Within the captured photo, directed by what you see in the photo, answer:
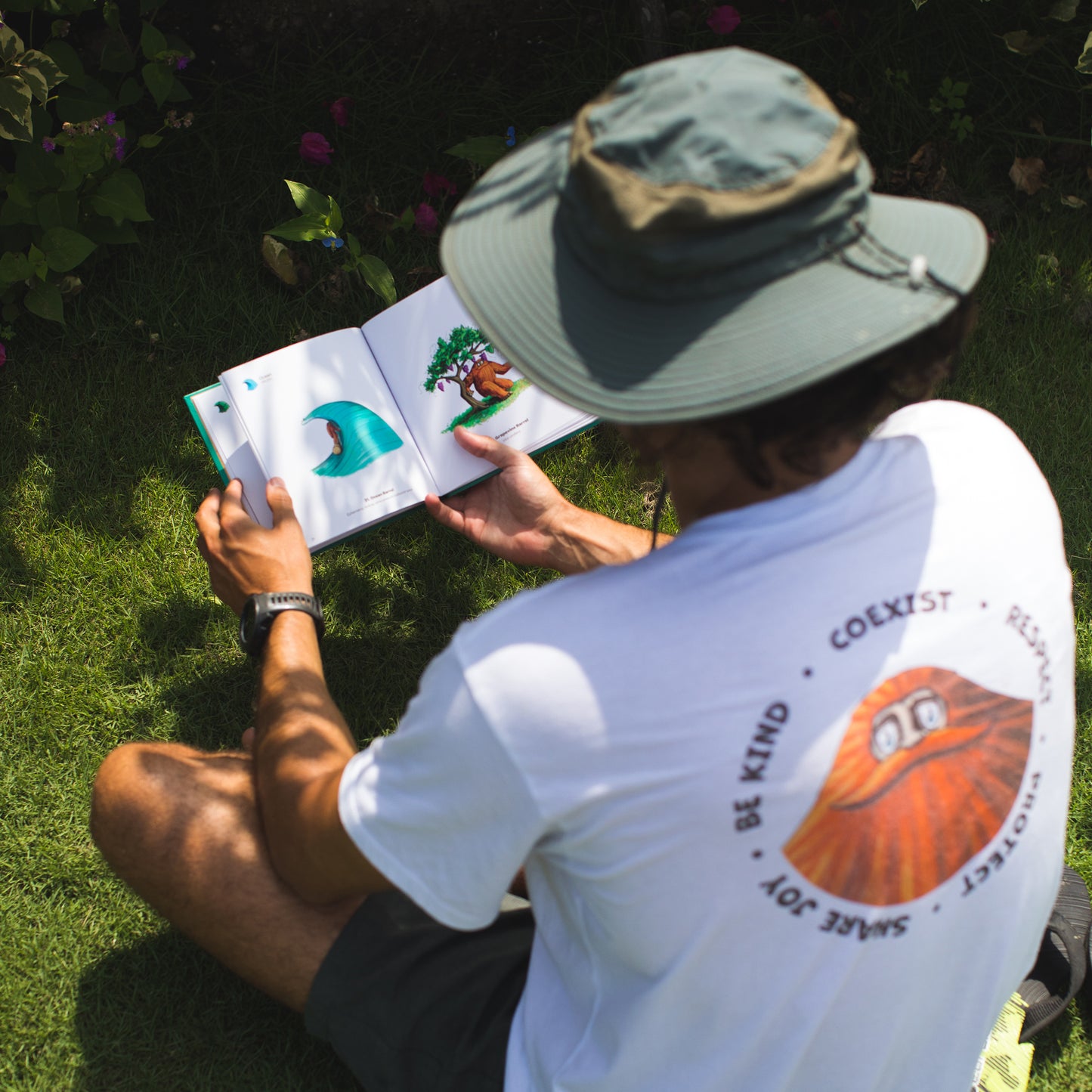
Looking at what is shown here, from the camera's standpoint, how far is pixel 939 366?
136 cm

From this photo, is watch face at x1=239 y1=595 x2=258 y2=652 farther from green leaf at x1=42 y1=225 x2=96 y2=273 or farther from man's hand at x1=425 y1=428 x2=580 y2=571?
green leaf at x1=42 y1=225 x2=96 y2=273

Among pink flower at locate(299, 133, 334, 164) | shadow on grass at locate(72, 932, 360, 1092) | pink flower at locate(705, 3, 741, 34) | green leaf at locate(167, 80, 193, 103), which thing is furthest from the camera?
pink flower at locate(705, 3, 741, 34)

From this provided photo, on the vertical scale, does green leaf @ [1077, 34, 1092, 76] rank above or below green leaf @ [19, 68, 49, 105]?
below

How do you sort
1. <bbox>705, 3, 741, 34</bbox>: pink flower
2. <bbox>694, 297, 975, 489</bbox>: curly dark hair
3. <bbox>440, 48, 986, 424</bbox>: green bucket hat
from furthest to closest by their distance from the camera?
<bbox>705, 3, 741, 34</bbox>: pink flower → <bbox>694, 297, 975, 489</bbox>: curly dark hair → <bbox>440, 48, 986, 424</bbox>: green bucket hat

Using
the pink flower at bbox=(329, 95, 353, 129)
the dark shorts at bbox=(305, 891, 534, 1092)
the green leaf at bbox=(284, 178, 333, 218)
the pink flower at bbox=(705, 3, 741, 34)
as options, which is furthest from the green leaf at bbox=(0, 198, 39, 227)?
the pink flower at bbox=(705, 3, 741, 34)

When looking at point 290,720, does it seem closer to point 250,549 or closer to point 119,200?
point 250,549

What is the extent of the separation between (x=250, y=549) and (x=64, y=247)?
105 centimetres

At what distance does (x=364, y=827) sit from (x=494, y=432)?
124 cm

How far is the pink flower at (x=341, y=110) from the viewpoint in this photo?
3010 millimetres

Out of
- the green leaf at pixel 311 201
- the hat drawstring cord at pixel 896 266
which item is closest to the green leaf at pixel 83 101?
the green leaf at pixel 311 201

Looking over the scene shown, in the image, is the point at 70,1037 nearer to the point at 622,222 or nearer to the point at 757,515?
the point at 757,515

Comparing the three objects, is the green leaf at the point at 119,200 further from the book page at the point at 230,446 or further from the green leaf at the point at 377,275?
the book page at the point at 230,446

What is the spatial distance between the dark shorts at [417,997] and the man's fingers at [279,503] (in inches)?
31.9

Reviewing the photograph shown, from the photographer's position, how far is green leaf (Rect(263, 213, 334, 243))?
8.71 ft
